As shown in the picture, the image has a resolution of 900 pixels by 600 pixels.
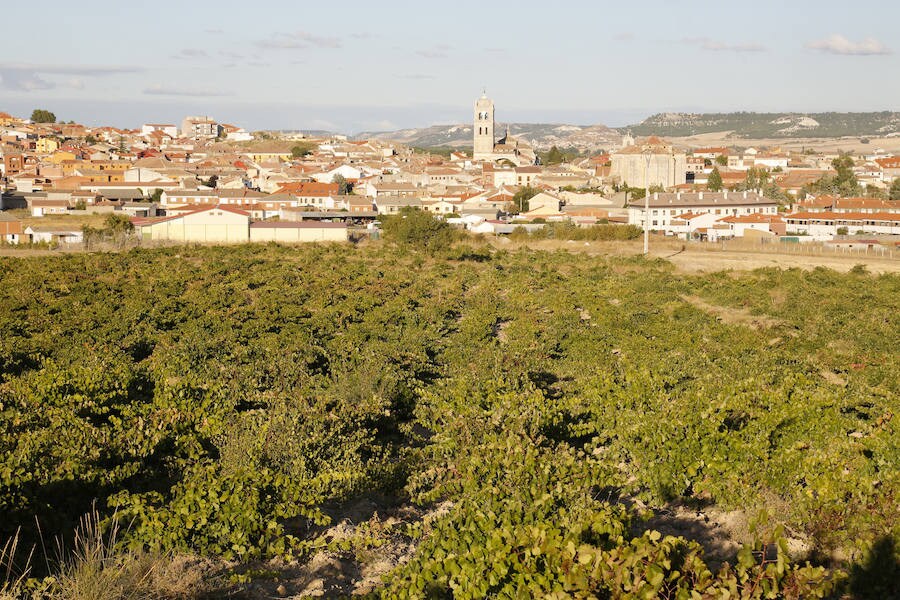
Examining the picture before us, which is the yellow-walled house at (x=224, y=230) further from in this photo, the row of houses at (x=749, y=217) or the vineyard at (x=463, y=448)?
the vineyard at (x=463, y=448)

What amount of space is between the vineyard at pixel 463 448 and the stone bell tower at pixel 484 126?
139010 millimetres

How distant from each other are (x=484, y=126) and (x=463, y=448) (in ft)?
506

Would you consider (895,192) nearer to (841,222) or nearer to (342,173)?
(841,222)

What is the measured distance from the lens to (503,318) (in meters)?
28.4

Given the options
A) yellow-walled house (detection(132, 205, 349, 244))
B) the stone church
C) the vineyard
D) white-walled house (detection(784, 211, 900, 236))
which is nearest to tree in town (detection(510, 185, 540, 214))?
white-walled house (detection(784, 211, 900, 236))

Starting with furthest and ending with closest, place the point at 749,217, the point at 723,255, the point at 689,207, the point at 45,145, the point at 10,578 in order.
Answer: the point at 45,145 → the point at 689,207 → the point at 749,217 → the point at 723,255 → the point at 10,578

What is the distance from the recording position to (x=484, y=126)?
162875 millimetres

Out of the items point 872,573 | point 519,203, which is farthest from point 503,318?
point 519,203

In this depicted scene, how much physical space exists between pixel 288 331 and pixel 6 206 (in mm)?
61598

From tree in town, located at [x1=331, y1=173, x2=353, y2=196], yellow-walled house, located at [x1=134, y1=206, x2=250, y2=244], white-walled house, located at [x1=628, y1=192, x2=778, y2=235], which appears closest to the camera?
yellow-walled house, located at [x1=134, y1=206, x2=250, y2=244]

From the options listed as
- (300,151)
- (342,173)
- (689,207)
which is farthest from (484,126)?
(689,207)

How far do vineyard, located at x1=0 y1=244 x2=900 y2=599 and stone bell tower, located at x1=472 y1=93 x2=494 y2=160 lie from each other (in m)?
139

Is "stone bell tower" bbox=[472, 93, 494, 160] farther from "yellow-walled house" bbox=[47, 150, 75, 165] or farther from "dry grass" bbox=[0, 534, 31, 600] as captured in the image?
"dry grass" bbox=[0, 534, 31, 600]

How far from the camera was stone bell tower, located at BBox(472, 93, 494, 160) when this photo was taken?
161 meters
